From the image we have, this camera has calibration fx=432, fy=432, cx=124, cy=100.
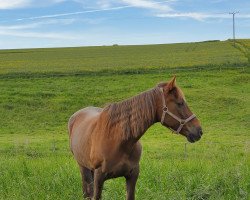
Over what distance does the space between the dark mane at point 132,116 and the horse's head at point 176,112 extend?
6.5 inches

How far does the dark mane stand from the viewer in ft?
20.2

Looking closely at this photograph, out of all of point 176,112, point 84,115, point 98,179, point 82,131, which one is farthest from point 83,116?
point 176,112

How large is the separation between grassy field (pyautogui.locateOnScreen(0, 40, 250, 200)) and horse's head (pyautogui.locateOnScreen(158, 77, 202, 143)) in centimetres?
197

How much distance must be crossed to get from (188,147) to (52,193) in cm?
1363

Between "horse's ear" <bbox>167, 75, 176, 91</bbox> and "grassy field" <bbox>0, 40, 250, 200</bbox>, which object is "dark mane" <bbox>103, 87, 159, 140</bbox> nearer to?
"horse's ear" <bbox>167, 75, 176, 91</bbox>

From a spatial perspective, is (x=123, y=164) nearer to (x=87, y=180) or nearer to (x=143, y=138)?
(x=87, y=180)

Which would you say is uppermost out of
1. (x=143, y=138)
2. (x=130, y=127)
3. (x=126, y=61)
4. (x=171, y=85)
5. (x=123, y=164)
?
(x=171, y=85)

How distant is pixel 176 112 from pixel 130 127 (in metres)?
0.74

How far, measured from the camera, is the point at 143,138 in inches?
1067

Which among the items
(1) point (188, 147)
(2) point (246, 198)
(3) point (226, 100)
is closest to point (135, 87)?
(3) point (226, 100)

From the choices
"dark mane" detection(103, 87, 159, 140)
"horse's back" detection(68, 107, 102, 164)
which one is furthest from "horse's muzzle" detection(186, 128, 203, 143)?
"horse's back" detection(68, 107, 102, 164)

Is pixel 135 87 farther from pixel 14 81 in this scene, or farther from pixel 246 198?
pixel 246 198

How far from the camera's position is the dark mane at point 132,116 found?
20.2ft

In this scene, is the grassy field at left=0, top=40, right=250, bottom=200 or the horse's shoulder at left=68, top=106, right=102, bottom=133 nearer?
the horse's shoulder at left=68, top=106, right=102, bottom=133
